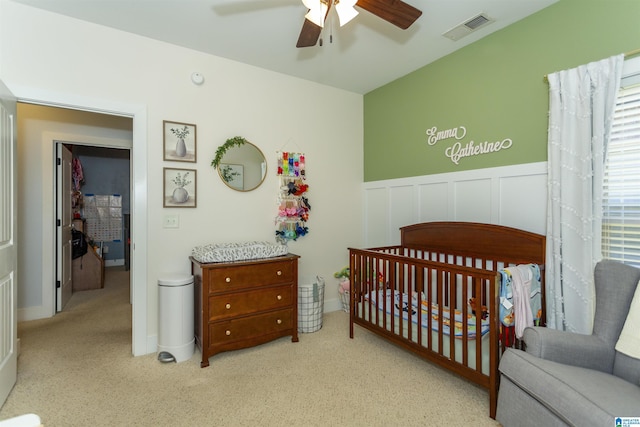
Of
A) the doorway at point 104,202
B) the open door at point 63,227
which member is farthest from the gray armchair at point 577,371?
the doorway at point 104,202

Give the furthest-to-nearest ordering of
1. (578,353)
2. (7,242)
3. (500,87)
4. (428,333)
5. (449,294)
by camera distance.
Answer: (500,87)
(428,333)
(449,294)
(7,242)
(578,353)

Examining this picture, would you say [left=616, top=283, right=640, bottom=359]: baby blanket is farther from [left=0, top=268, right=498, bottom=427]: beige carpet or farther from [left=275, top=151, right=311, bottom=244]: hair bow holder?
[left=275, top=151, right=311, bottom=244]: hair bow holder

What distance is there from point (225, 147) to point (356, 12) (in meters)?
1.73

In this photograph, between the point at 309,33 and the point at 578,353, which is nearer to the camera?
the point at 578,353

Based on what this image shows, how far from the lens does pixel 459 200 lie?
9.00 feet

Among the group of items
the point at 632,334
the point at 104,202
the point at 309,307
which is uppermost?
the point at 104,202

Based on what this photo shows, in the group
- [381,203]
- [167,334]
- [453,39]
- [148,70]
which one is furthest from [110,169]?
[453,39]

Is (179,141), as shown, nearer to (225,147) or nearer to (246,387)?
(225,147)

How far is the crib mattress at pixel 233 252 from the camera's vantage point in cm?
243

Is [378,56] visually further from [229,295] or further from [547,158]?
[229,295]

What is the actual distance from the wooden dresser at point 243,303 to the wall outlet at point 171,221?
0.36 m

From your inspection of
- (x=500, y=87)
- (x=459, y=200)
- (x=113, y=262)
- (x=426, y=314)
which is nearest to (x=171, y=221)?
(x=426, y=314)

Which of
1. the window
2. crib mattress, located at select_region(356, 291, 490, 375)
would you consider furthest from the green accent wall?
crib mattress, located at select_region(356, 291, 490, 375)

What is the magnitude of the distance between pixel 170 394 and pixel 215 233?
4.38ft
